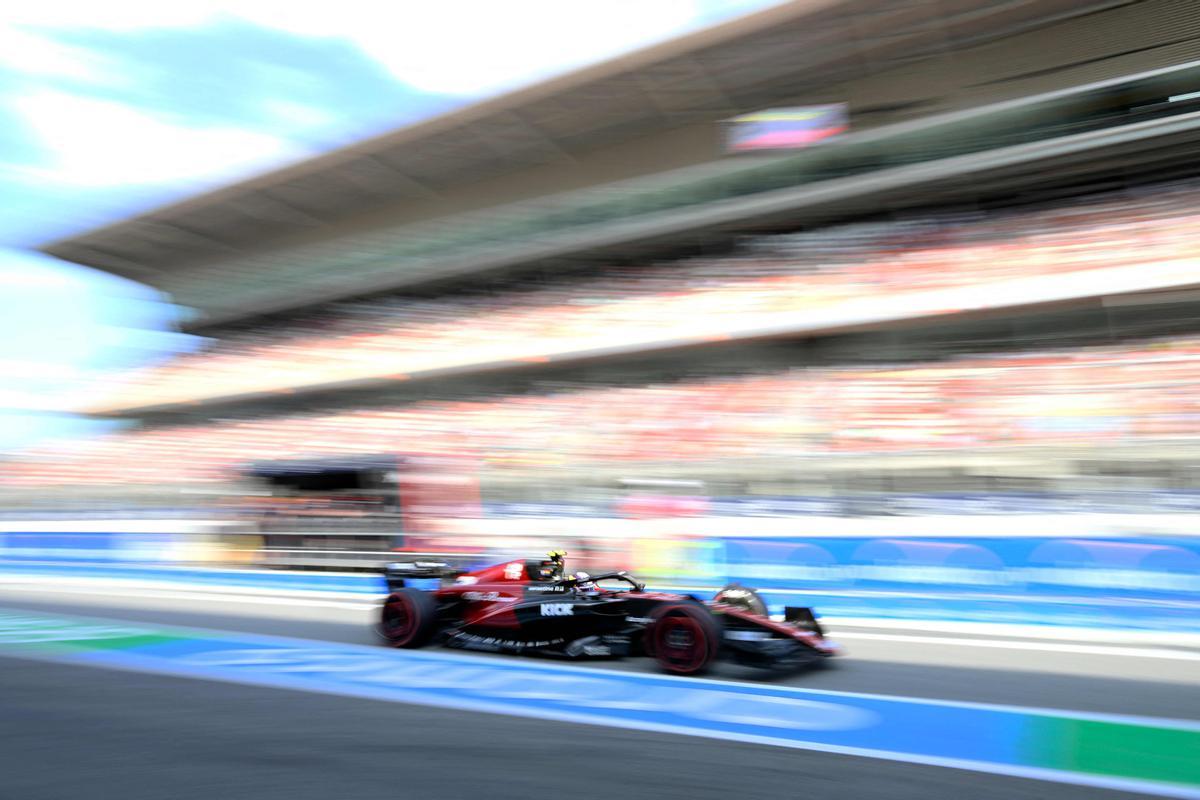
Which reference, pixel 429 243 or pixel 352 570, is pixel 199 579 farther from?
pixel 429 243

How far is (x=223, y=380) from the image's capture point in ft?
73.5

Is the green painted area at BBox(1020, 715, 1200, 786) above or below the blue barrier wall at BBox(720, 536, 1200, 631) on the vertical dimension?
below

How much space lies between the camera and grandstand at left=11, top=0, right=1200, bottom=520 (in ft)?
34.8

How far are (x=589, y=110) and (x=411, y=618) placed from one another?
1165cm

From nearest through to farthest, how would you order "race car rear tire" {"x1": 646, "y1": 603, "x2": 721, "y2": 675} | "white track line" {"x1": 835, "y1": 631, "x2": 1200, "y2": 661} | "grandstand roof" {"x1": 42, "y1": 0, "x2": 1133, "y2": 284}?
1. "race car rear tire" {"x1": 646, "y1": 603, "x2": 721, "y2": 675}
2. "white track line" {"x1": 835, "y1": 631, "x2": 1200, "y2": 661}
3. "grandstand roof" {"x1": 42, "y1": 0, "x2": 1133, "y2": 284}

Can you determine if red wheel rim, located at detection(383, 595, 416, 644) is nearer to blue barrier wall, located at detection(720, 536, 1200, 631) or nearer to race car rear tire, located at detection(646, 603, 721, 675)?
race car rear tire, located at detection(646, 603, 721, 675)

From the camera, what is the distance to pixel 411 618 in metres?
7.00

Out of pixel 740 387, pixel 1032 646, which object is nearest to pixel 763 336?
pixel 740 387

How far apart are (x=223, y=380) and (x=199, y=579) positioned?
1022 centimetres

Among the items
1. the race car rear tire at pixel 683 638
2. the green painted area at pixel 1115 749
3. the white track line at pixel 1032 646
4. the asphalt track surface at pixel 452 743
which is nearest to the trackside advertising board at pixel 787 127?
the white track line at pixel 1032 646

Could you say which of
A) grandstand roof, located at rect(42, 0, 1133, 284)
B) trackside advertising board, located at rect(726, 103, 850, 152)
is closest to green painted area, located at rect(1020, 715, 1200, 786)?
grandstand roof, located at rect(42, 0, 1133, 284)

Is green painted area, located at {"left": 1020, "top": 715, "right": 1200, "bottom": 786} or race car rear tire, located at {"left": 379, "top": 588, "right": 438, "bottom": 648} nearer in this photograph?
green painted area, located at {"left": 1020, "top": 715, "right": 1200, "bottom": 786}

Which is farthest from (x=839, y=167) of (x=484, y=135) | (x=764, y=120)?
(x=484, y=135)

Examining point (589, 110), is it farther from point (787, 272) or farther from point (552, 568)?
point (552, 568)
